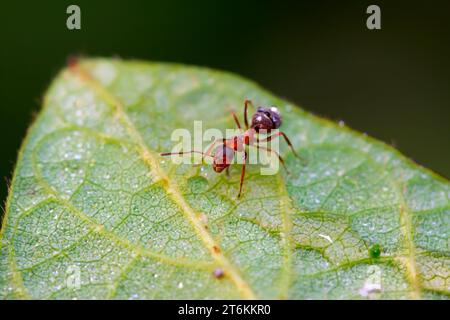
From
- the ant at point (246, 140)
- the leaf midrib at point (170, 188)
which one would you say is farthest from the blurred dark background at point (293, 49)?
the ant at point (246, 140)

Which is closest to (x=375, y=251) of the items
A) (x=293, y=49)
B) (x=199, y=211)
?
(x=199, y=211)

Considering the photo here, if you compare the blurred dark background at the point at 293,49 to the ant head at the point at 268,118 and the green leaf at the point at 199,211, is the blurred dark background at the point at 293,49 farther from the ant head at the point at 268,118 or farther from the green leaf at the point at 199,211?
the ant head at the point at 268,118

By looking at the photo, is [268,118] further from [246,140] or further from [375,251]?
[375,251]

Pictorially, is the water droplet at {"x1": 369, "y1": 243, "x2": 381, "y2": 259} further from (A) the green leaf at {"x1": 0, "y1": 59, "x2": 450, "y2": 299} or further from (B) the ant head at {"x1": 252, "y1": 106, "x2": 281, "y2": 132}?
(B) the ant head at {"x1": 252, "y1": 106, "x2": 281, "y2": 132}
